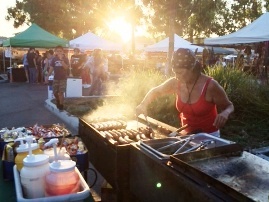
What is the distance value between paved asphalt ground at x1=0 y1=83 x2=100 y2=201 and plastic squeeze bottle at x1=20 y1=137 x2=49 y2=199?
550cm

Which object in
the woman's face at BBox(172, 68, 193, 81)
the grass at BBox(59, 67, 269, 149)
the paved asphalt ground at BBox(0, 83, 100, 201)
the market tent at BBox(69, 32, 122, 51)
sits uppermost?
the market tent at BBox(69, 32, 122, 51)

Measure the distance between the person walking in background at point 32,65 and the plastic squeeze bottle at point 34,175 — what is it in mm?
16787

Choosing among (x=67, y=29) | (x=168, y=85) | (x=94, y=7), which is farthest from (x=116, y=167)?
(x=67, y=29)

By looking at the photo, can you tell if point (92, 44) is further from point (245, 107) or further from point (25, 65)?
point (245, 107)

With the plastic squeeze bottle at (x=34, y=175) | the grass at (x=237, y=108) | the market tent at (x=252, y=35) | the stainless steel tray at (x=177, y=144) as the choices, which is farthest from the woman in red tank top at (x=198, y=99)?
the market tent at (x=252, y=35)

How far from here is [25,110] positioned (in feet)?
34.6

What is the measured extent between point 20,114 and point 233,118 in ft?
21.9

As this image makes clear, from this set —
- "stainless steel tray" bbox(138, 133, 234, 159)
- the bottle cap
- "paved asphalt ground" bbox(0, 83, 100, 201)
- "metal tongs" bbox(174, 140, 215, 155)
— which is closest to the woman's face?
"stainless steel tray" bbox(138, 133, 234, 159)

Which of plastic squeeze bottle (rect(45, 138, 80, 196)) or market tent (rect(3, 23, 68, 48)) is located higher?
market tent (rect(3, 23, 68, 48))

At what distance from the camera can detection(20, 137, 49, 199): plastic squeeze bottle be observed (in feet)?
6.20

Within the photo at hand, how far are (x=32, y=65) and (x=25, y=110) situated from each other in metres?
8.12

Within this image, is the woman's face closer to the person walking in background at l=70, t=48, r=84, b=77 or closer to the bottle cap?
the bottle cap

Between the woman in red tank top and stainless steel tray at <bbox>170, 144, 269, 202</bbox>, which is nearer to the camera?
stainless steel tray at <bbox>170, 144, 269, 202</bbox>

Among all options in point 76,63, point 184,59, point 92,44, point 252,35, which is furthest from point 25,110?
point 92,44
